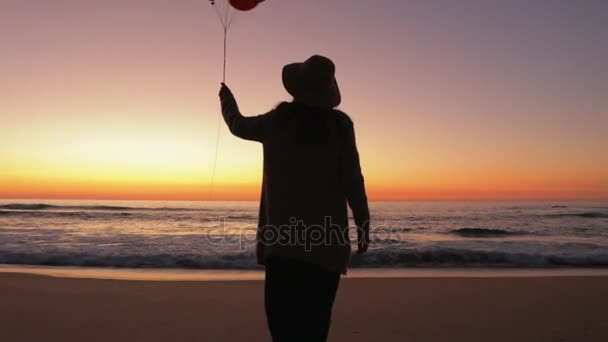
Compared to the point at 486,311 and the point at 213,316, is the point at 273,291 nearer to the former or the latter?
the point at 213,316

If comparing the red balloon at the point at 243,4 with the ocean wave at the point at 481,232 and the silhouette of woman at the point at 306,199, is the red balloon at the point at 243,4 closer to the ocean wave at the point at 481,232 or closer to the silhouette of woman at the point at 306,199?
the silhouette of woman at the point at 306,199

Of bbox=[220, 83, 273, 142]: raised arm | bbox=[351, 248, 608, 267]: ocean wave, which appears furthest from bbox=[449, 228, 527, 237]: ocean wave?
bbox=[220, 83, 273, 142]: raised arm

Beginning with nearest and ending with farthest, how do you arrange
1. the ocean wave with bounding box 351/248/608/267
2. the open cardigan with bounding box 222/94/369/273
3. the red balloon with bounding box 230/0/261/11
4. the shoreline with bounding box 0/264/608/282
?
1. the open cardigan with bounding box 222/94/369/273
2. the red balloon with bounding box 230/0/261/11
3. the shoreline with bounding box 0/264/608/282
4. the ocean wave with bounding box 351/248/608/267

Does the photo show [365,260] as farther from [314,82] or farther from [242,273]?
[314,82]

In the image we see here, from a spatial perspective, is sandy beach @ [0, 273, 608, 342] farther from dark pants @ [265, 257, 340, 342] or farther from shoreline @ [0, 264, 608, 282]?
dark pants @ [265, 257, 340, 342]

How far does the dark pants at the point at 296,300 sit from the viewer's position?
1.62 m

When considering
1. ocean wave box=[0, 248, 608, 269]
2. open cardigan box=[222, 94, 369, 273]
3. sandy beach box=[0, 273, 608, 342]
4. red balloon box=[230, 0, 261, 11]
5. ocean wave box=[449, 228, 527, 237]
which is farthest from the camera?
ocean wave box=[449, 228, 527, 237]

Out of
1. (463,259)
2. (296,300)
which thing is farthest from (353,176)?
(463,259)

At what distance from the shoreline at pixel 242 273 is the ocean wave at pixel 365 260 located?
Result: 1.63 ft

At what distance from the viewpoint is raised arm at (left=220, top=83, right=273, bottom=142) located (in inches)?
65.2

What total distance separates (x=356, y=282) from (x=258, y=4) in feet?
17.2

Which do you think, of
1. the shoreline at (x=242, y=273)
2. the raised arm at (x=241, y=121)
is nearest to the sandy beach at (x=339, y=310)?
the shoreline at (x=242, y=273)

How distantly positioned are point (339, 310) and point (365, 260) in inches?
200

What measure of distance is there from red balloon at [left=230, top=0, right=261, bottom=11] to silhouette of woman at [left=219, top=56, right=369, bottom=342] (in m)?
0.67
